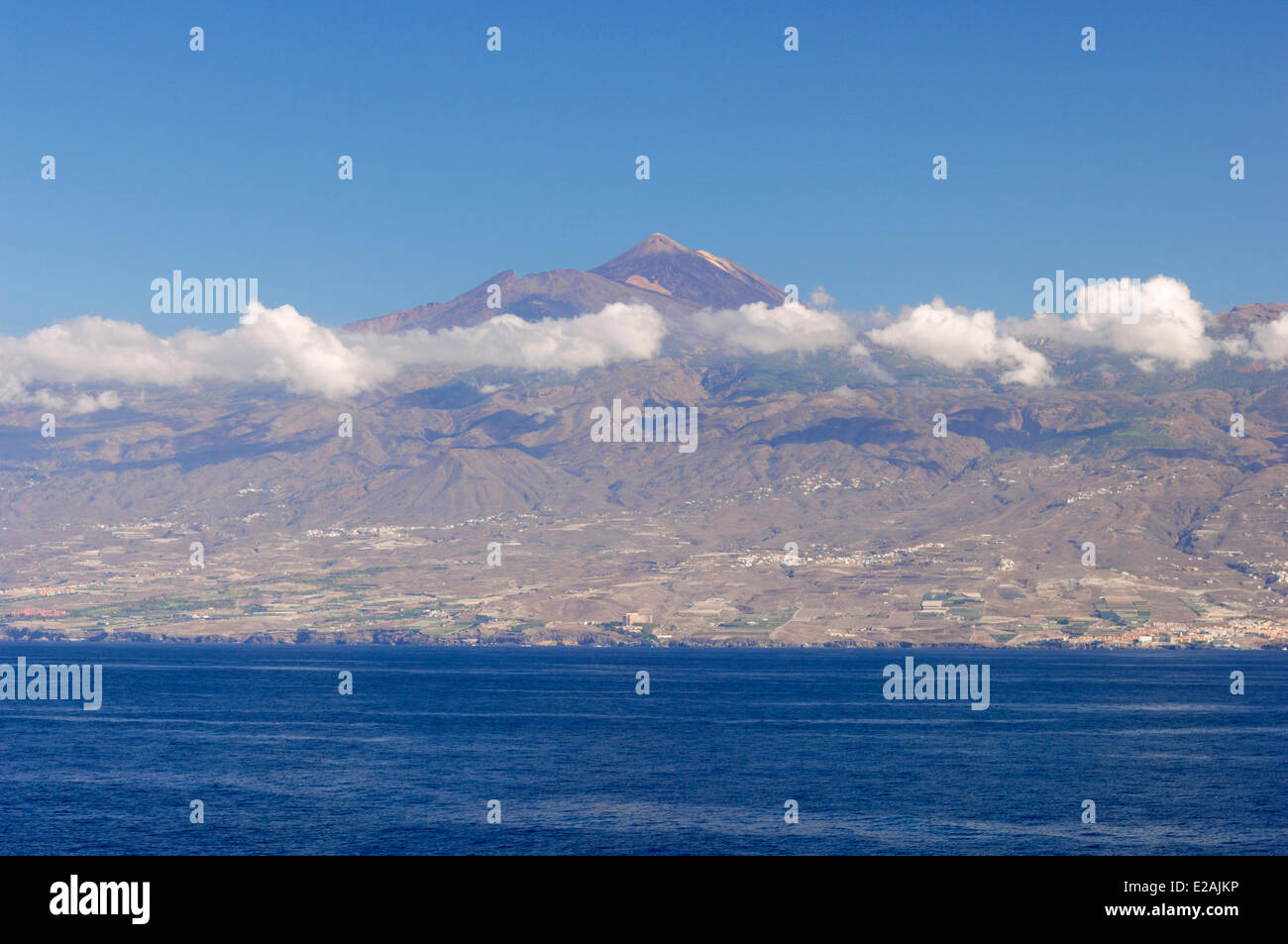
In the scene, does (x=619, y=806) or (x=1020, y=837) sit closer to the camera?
(x=1020, y=837)

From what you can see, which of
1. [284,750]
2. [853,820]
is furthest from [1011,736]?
[284,750]

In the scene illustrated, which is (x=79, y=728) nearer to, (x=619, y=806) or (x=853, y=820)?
(x=619, y=806)
